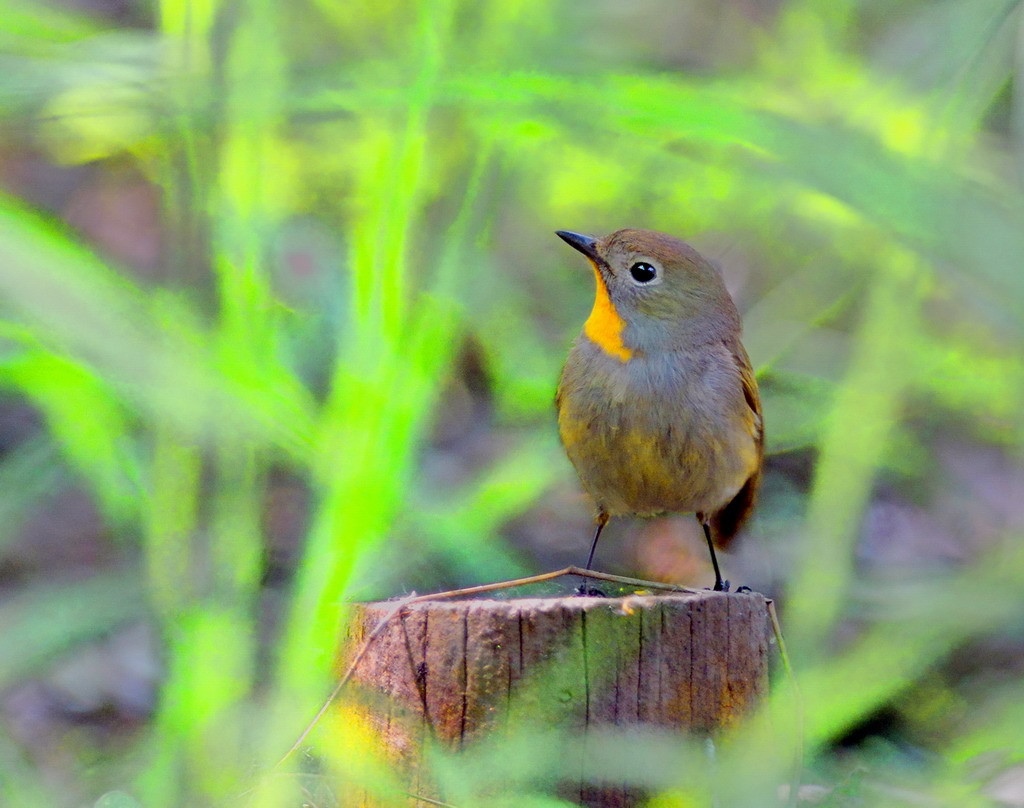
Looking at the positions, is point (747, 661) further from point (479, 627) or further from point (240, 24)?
point (240, 24)

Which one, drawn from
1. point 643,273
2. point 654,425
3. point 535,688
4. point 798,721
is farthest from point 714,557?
point 535,688

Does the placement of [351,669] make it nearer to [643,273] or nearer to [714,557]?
[643,273]

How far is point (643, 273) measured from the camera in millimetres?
2557

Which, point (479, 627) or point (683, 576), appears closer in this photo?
point (479, 627)

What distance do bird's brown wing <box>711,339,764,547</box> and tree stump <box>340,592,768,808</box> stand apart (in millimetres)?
953

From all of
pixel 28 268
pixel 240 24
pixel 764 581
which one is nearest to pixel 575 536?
pixel 764 581

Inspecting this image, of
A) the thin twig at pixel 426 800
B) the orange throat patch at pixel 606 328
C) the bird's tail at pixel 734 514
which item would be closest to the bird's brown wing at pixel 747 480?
the bird's tail at pixel 734 514

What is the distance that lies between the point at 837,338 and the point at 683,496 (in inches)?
57.3

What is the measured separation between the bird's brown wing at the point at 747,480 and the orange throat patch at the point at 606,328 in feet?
0.97

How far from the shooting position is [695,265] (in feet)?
8.48

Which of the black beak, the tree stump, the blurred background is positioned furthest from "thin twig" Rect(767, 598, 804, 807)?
the black beak

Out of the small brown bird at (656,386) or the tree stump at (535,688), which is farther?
A: the small brown bird at (656,386)

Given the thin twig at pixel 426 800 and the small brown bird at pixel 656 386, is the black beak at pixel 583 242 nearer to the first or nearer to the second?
the small brown bird at pixel 656 386

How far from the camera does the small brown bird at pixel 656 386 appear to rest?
2.46 meters
